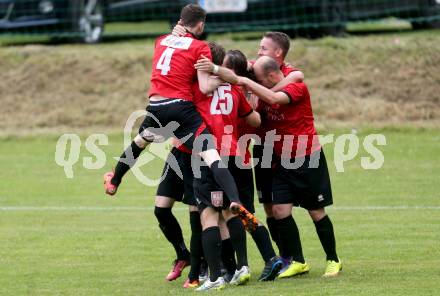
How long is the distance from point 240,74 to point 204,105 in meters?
0.42

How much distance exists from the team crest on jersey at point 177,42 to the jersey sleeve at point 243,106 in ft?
1.73

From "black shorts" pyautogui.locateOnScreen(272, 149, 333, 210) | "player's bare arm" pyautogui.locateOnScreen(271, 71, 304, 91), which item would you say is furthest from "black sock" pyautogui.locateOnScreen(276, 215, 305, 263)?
"player's bare arm" pyautogui.locateOnScreen(271, 71, 304, 91)

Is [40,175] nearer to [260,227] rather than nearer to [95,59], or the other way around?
[95,59]

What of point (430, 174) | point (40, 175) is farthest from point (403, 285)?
point (40, 175)

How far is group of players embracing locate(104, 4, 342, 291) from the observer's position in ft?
27.7

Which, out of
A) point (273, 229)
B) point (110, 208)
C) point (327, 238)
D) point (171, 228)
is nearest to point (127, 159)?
point (171, 228)

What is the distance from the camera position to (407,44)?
19.0 meters

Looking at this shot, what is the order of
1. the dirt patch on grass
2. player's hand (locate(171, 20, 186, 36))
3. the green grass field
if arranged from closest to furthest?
the green grass field
player's hand (locate(171, 20, 186, 36))
the dirt patch on grass

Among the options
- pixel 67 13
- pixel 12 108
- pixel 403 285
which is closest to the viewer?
pixel 403 285

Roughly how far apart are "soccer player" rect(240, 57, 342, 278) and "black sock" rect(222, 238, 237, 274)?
0.40 m

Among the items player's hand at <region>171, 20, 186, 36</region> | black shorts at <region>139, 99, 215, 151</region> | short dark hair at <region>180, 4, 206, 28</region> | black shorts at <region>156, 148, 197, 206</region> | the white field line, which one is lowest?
the white field line

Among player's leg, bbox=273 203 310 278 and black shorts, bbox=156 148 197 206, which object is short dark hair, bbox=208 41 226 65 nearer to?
black shorts, bbox=156 148 197 206

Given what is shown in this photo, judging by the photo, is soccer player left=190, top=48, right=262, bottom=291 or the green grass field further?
the green grass field

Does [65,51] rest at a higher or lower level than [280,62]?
lower
